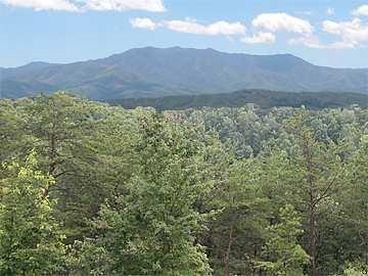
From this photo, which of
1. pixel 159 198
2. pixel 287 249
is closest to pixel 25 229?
pixel 159 198

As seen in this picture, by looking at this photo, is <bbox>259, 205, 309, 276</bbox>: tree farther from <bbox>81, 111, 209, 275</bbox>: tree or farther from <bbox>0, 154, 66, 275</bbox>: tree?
<bbox>0, 154, 66, 275</bbox>: tree

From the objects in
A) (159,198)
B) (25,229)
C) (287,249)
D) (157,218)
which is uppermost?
(159,198)

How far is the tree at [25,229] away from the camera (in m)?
21.1

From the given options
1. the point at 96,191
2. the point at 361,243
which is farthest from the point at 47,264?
the point at 361,243

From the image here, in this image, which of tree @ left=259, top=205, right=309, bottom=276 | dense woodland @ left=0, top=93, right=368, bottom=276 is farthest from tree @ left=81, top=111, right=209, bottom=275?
tree @ left=259, top=205, right=309, bottom=276

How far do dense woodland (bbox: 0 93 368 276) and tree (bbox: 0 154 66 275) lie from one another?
0.04 metres

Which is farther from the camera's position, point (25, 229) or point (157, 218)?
point (25, 229)

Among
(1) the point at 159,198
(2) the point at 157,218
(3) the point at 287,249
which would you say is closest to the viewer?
(2) the point at 157,218

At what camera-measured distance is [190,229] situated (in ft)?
70.5

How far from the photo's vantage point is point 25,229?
21.2 m

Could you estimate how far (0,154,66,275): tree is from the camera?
69.3ft

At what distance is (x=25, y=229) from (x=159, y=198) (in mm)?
4973

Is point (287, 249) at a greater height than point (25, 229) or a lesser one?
lesser

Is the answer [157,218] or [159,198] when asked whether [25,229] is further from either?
[159,198]
